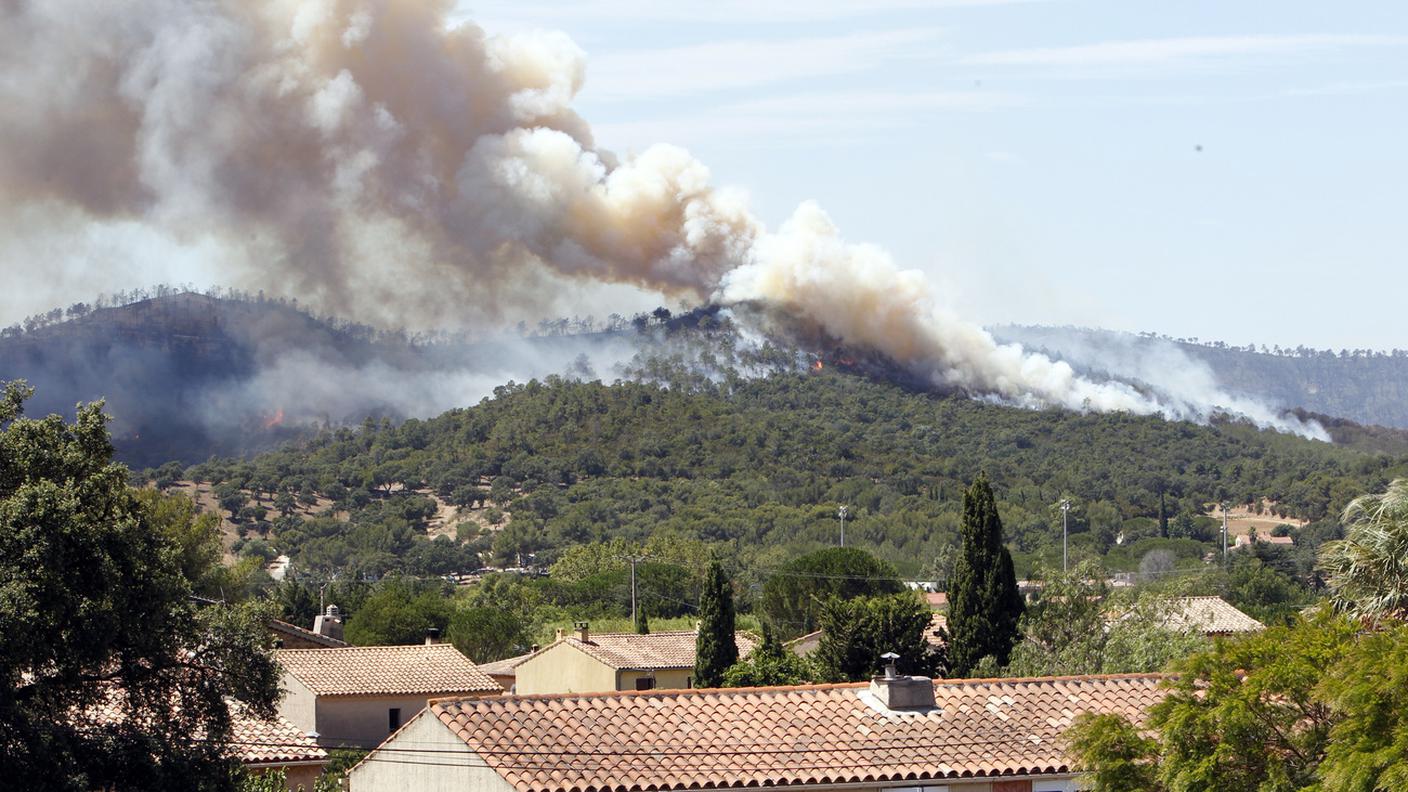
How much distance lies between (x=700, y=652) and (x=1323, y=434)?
159792 mm

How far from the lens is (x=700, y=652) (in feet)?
173

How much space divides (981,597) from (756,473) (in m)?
107

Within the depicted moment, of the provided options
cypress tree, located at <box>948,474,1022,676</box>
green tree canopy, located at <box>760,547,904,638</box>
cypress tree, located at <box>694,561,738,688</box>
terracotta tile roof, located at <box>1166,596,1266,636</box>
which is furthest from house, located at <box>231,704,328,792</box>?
green tree canopy, located at <box>760,547,904,638</box>

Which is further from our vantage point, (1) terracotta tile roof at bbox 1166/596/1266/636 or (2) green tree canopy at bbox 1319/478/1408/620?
(1) terracotta tile roof at bbox 1166/596/1266/636

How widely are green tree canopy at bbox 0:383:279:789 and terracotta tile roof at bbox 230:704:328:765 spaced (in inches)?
182

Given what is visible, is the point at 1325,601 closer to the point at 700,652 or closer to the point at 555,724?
the point at 555,724

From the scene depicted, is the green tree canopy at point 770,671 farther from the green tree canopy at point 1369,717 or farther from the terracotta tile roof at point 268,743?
the green tree canopy at point 1369,717

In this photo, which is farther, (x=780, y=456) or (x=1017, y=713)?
(x=780, y=456)

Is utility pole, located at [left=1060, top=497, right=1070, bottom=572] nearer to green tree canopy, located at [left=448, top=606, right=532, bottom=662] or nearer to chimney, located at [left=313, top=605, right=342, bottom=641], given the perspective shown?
green tree canopy, located at [left=448, top=606, right=532, bottom=662]

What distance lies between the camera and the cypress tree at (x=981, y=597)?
45.8 meters

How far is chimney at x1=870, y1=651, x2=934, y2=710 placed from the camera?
24406mm

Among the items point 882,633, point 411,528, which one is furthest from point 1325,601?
point 411,528

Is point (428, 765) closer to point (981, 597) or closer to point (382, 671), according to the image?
point (382, 671)

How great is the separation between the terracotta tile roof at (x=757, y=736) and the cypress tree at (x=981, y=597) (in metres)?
20.7
